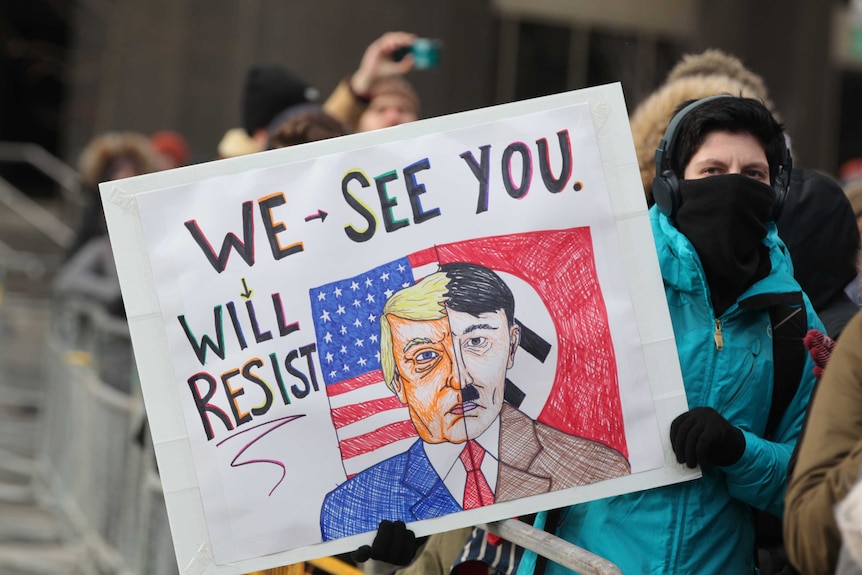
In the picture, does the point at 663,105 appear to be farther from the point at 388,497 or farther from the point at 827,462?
the point at 827,462

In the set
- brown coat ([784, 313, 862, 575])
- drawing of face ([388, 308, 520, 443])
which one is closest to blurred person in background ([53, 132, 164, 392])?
drawing of face ([388, 308, 520, 443])

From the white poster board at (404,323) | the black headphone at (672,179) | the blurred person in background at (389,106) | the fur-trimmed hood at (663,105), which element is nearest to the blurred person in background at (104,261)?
the blurred person in background at (389,106)

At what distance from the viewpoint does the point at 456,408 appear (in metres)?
2.64

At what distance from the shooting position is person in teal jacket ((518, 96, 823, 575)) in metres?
2.57

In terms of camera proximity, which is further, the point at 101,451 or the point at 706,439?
the point at 101,451

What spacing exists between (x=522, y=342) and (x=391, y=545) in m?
0.53

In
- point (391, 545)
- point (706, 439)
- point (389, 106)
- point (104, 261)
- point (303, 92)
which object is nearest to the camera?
point (706, 439)

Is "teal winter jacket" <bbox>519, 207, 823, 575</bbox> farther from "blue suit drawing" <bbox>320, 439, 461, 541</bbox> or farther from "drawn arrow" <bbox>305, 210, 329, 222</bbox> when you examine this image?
"drawn arrow" <bbox>305, 210, 329, 222</bbox>

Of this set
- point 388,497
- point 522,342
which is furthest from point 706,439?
point 388,497

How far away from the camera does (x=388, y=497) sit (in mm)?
2609

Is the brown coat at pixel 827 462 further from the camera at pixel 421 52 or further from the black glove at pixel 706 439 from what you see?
the camera at pixel 421 52

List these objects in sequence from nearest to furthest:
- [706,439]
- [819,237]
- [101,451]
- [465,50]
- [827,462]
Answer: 1. [827,462]
2. [706,439]
3. [819,237]
4. [101,451]
5. [465,50]

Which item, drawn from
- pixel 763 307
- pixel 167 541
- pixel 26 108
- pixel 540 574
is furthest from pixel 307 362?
pixel 26 108

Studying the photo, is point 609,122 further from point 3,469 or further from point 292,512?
point 3,469
